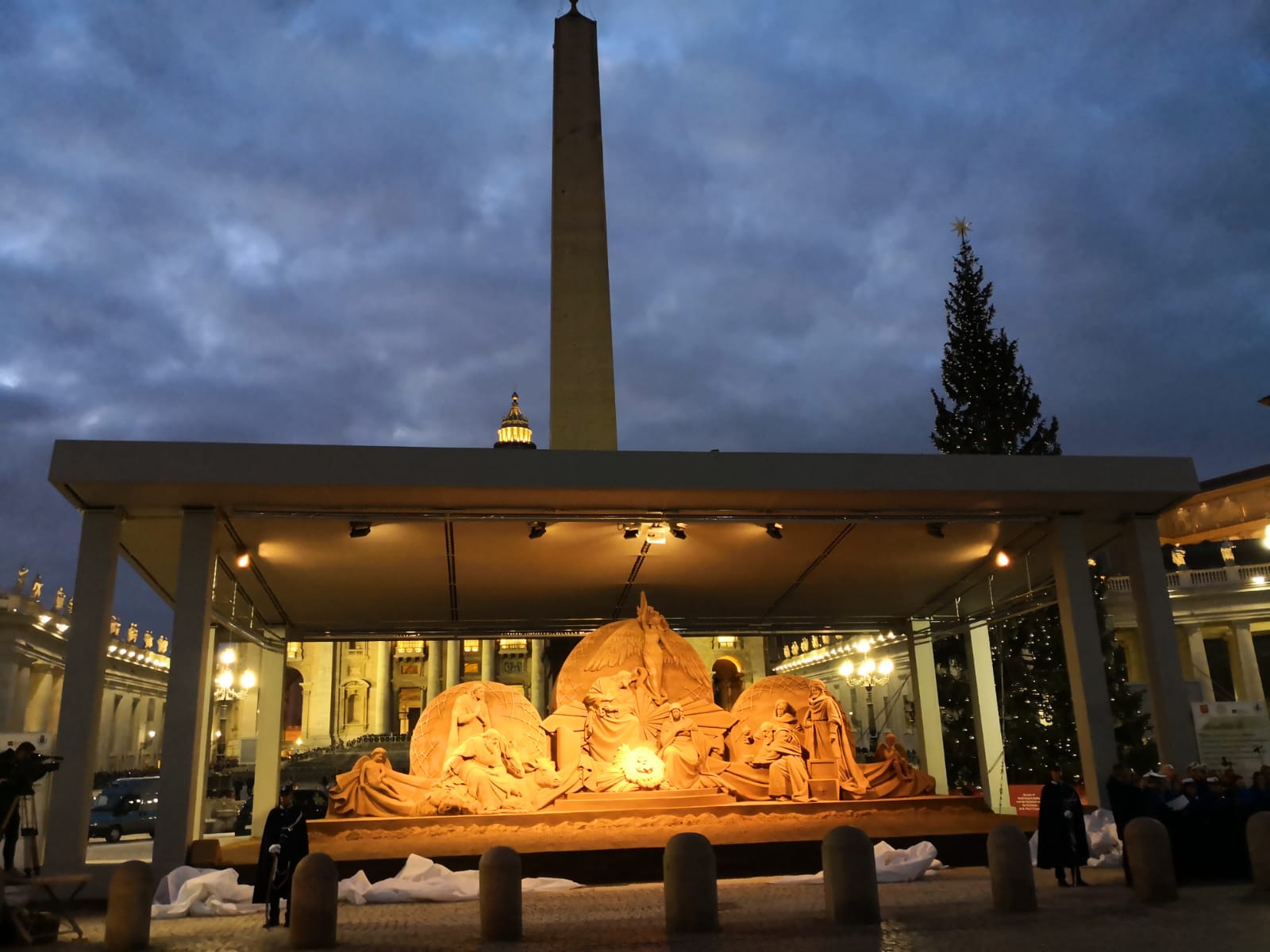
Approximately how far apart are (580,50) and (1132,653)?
31.4 metres

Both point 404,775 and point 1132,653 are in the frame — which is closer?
point 404,775

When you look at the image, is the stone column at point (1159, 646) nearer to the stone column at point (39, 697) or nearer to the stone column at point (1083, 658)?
the stone column at point (1083, 658)

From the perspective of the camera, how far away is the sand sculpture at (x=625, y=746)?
1260cm

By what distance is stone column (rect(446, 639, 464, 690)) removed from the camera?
2317 inches

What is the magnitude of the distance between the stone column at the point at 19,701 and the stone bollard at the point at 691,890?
32537mm

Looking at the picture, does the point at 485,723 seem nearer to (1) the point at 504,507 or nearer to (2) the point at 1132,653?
(1) the point at 504,507

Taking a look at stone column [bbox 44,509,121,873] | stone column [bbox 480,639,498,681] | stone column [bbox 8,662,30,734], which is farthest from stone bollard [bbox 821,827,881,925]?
stone column [bbox 480,639,498,681]

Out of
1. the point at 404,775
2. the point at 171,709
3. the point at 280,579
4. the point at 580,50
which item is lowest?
the point at 404,775

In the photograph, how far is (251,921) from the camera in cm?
885

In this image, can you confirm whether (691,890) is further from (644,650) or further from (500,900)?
(644,650)

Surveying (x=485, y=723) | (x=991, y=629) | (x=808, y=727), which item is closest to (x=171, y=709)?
(x=485, y=723)

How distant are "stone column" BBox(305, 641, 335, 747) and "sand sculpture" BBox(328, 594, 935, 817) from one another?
54.0m

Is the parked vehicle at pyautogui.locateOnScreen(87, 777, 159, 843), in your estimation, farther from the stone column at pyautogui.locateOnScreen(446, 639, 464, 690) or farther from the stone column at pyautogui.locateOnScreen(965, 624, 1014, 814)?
the stone column at pyautogui.locateOnScreen(446, 639, 464, 690)

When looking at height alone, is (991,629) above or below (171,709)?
above
